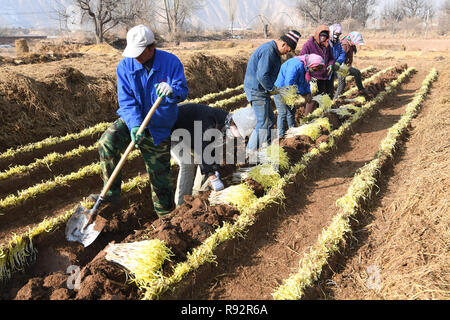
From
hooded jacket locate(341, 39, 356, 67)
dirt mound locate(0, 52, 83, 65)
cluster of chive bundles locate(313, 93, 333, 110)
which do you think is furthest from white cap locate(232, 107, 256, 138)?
dirt mound locate(0, 52, 83, 65)

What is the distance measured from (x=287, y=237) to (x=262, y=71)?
2353 mm

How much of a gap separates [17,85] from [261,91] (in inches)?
229

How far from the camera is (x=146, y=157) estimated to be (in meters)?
3.72

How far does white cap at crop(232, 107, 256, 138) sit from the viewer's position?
3.80 metres

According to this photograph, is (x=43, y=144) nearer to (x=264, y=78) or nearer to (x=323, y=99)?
(x=264, y=78)

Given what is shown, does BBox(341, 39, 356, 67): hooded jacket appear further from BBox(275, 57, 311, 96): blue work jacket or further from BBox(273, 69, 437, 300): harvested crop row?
BBox(273, 69, 437, 300): harvested crop row

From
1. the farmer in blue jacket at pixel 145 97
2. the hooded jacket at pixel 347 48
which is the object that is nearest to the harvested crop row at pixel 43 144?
the farmer in blue jacket at pixel 145 97

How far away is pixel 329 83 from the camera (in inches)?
281

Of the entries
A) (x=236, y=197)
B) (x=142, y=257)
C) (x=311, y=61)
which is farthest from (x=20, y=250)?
(x=311, y=61)

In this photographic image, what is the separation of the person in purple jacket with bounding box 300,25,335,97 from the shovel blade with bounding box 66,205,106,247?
4.96m

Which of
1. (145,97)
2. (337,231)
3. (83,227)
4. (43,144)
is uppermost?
(145,97)

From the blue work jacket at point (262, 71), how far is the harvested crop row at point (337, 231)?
1.89 metres
